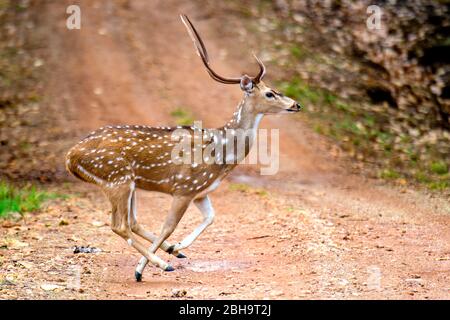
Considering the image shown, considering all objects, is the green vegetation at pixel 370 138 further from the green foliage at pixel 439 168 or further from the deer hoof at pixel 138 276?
the deer hoof at pixel 138 276

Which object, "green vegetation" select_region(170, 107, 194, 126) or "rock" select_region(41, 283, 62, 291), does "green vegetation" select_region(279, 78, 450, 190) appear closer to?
"green vegetation" select_region(170, 107, 194, 126)

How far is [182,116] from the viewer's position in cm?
1855

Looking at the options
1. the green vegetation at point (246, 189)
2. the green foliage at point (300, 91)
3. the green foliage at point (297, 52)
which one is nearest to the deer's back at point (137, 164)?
the green vegetation at point (246, 189)

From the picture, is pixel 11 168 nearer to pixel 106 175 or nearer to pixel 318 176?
pixel 318 176

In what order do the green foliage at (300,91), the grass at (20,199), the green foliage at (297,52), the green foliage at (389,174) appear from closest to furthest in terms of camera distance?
1. the grass at (20,199)
2. the green foliage at (389,174)
3. the green foliage at (300,91)
4. the green foliage at (297,52)

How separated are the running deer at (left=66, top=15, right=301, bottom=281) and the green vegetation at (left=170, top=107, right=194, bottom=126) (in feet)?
26.7

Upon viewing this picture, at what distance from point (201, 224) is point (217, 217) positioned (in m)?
3.45

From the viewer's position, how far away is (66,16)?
23.9 m

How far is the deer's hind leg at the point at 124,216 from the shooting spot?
9.34m

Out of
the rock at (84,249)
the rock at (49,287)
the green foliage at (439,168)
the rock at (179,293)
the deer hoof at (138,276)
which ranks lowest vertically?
the green foliage at (439,168)

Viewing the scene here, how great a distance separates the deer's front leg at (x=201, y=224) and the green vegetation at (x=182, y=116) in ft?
27.1

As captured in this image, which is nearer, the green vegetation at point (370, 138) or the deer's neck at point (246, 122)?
the deer's neck at point (246, 122)

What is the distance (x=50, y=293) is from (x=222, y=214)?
5.25 m

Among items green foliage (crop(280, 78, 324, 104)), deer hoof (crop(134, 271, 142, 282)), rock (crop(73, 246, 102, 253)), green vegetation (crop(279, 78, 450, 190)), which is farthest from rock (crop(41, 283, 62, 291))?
green foliage (crop(280, 78, 324, 104))
